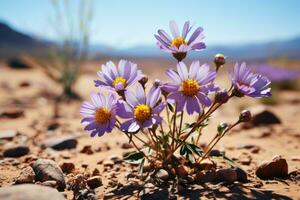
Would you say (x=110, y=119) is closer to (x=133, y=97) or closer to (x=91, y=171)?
(x=133, y=97)

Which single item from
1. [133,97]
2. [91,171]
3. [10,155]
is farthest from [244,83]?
[10,155]

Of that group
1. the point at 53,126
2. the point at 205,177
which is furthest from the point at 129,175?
the point at 53,126

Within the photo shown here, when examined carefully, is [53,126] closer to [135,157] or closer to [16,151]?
[16,151]

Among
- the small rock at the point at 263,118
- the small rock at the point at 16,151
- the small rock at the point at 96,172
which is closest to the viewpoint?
the small rock at the point at 96,172

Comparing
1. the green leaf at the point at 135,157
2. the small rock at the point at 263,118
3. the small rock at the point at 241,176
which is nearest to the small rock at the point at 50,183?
the green leaf at the point at 135,157

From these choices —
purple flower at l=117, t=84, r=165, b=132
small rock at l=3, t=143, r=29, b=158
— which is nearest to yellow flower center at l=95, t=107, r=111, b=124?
purple flower at l=117, t=84, r=165, b=132

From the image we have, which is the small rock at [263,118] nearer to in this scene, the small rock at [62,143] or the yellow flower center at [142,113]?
the small rock at [62,143]

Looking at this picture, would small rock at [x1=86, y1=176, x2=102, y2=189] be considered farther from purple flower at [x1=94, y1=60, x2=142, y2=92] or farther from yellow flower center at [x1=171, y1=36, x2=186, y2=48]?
yellow flower center at [x1=171, y1=36, x2=186, y2=48]
